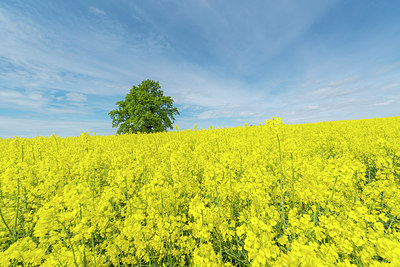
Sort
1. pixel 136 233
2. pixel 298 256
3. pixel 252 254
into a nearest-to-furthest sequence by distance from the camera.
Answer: pixel 298 256, pixel 252 254, pixel 136 233

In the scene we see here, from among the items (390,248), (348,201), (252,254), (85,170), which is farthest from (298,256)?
(85,170)

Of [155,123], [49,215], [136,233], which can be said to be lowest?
[136,233]

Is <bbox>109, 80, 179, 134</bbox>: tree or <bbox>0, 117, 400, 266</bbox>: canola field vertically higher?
<bbox>109, 80, 179, 134</bbox>: tree

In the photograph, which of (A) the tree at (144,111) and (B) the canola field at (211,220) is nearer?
(B) the canola field at (211,220)

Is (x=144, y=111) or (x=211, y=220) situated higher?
(x=144, y=111)

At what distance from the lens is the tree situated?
2564cm

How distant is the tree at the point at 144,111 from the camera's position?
25.6 meters

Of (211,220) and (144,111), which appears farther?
(144,111)

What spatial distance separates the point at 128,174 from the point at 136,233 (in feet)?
4.92

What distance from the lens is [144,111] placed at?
2617 cm

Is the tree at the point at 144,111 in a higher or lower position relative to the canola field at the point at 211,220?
→ higher

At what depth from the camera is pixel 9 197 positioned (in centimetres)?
375

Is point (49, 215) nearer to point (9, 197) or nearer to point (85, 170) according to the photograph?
point (85, 170)

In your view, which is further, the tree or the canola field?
the tree
